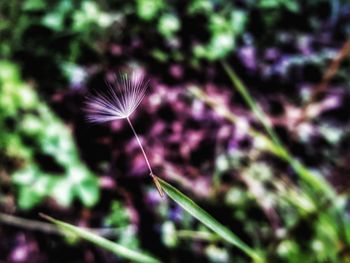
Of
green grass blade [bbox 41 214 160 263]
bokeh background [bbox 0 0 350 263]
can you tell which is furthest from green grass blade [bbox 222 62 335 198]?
green grass blade [bbox 41 214 160 263]

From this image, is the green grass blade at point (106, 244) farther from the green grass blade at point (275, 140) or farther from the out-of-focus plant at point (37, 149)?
the out-of-focus plant at point (37, 149)

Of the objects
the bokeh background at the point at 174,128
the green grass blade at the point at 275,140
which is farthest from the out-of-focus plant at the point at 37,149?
the green grass blade at the point at 275,140

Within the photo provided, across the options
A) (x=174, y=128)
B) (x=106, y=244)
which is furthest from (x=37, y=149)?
(x=106, y=244)

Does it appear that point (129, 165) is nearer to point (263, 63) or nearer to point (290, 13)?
point (263, 63)

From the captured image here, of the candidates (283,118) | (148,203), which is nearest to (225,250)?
(148,203)

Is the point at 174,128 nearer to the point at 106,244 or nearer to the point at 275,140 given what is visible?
the point at 275,140

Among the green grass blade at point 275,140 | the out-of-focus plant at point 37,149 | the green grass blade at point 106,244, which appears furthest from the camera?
the out-of-focus plant at point 37,149

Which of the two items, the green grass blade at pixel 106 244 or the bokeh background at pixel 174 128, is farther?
the bokeh background at pixel 174 128
